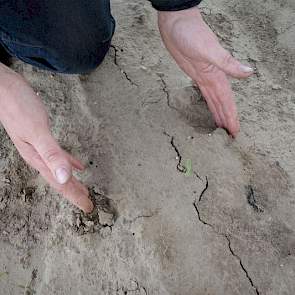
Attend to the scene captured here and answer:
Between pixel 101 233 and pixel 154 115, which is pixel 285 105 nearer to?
pixel 154 115

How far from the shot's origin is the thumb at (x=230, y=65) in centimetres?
130

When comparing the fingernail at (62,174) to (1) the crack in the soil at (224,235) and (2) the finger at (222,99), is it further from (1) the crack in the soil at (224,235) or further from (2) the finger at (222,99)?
(2) the finger at (222,99)

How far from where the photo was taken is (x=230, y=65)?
1300 millimetres

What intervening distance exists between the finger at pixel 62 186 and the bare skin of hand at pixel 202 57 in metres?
0.46

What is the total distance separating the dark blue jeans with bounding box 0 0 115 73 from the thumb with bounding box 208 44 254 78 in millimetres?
393

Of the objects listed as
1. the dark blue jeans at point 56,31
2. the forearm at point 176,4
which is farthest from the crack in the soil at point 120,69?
the forearm at point 176,4

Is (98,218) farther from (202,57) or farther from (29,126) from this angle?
(202,57)

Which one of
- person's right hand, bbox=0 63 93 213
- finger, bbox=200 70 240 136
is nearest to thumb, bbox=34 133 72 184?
person's right hand, bbox=0 63 93 213

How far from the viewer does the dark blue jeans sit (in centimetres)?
139

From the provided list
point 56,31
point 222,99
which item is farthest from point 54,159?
point 222,99

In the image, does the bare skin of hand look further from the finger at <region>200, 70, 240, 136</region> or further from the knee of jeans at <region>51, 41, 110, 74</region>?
the knee of jeans at <region>51, 41, 110, 74</region>

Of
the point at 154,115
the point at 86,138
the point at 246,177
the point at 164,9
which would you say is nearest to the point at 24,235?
the point at 86,138

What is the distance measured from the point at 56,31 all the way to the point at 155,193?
52cm

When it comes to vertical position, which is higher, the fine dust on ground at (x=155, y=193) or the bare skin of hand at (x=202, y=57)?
the bare skin of hand at (x=202, y=57)
